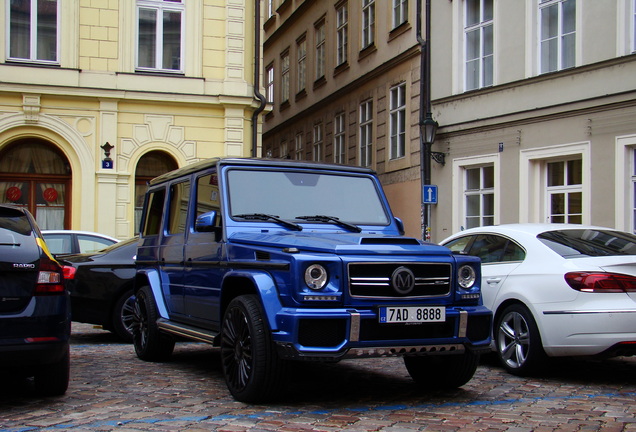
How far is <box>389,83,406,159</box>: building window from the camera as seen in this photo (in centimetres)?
2331

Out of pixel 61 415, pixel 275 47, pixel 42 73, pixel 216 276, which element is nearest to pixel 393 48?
pixel 42 73

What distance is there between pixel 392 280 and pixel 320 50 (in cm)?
2622

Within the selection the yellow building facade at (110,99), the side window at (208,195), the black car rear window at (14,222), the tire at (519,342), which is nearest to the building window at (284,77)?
the yellow building facade at (110,99)

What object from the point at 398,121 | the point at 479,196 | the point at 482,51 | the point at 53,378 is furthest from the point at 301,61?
the point at 53,378

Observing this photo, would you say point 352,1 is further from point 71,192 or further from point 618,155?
point 618,155

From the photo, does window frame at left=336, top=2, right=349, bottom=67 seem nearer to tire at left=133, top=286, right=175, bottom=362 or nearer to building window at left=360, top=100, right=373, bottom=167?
building window at left=360, top=100, right=373, bottom=167

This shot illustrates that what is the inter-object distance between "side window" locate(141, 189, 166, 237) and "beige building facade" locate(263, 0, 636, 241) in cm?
942

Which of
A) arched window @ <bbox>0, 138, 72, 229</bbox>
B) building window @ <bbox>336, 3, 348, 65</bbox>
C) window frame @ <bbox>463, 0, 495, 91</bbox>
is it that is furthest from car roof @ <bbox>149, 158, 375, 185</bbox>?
building window @ <bbox>336, 3, 348, 65</bbox>

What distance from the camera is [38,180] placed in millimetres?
20109

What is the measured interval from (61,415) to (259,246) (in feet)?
6.03

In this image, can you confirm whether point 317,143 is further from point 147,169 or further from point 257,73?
point 147,169

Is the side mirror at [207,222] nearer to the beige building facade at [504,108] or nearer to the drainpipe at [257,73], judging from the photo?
the beige building facade at [504,108]

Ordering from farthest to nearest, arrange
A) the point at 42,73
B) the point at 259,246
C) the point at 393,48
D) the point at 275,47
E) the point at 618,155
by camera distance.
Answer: the point at 275,47 < the point at 393,48 < the point at 42,73 < the point at 618,155 < the point at 259,246

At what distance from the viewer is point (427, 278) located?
247 inches
